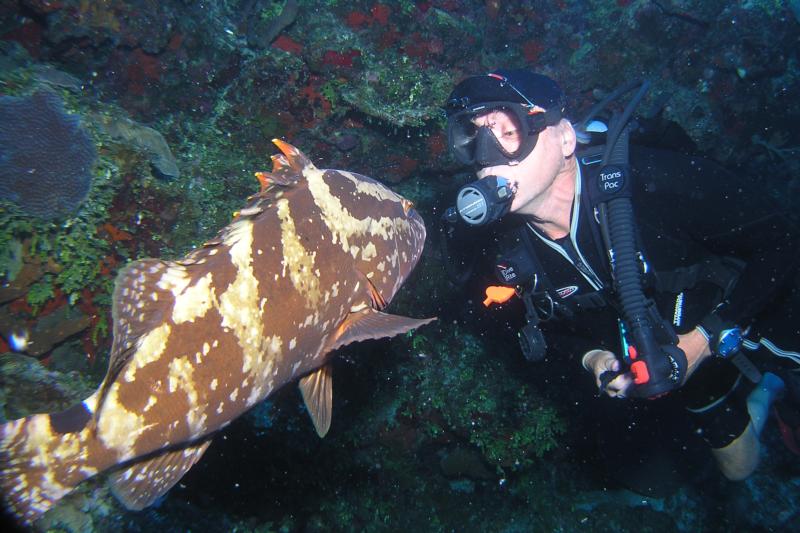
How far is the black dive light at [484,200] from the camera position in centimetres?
328

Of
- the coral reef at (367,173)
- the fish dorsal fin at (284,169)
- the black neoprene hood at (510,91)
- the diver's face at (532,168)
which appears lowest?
the coral reef at (367,173)

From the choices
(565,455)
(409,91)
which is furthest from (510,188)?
(565,455)

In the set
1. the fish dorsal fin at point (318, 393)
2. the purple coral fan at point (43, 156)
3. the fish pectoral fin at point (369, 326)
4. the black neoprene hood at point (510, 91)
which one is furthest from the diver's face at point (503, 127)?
the purple coral fan at point (43, 156)

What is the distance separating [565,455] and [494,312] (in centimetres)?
274

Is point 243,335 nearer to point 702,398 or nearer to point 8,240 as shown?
point 8,240

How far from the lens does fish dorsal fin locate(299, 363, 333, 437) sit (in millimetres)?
3227

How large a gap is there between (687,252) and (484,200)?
1920 mm

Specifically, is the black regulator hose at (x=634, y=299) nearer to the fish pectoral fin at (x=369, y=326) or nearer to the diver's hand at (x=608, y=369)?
the diver's hand at (x=608, y=369)

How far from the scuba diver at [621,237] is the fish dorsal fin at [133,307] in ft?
7.16

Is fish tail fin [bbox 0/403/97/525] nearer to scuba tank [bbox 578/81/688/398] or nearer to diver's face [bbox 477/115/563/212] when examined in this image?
diver's face [bbox 477/115/563/212]

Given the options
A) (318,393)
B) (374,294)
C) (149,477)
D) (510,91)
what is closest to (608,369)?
(374,294)

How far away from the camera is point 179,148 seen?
228 inches

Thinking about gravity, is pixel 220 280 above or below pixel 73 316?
above

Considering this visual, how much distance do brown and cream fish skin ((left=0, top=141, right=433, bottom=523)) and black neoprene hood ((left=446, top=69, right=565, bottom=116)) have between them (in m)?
1.41
